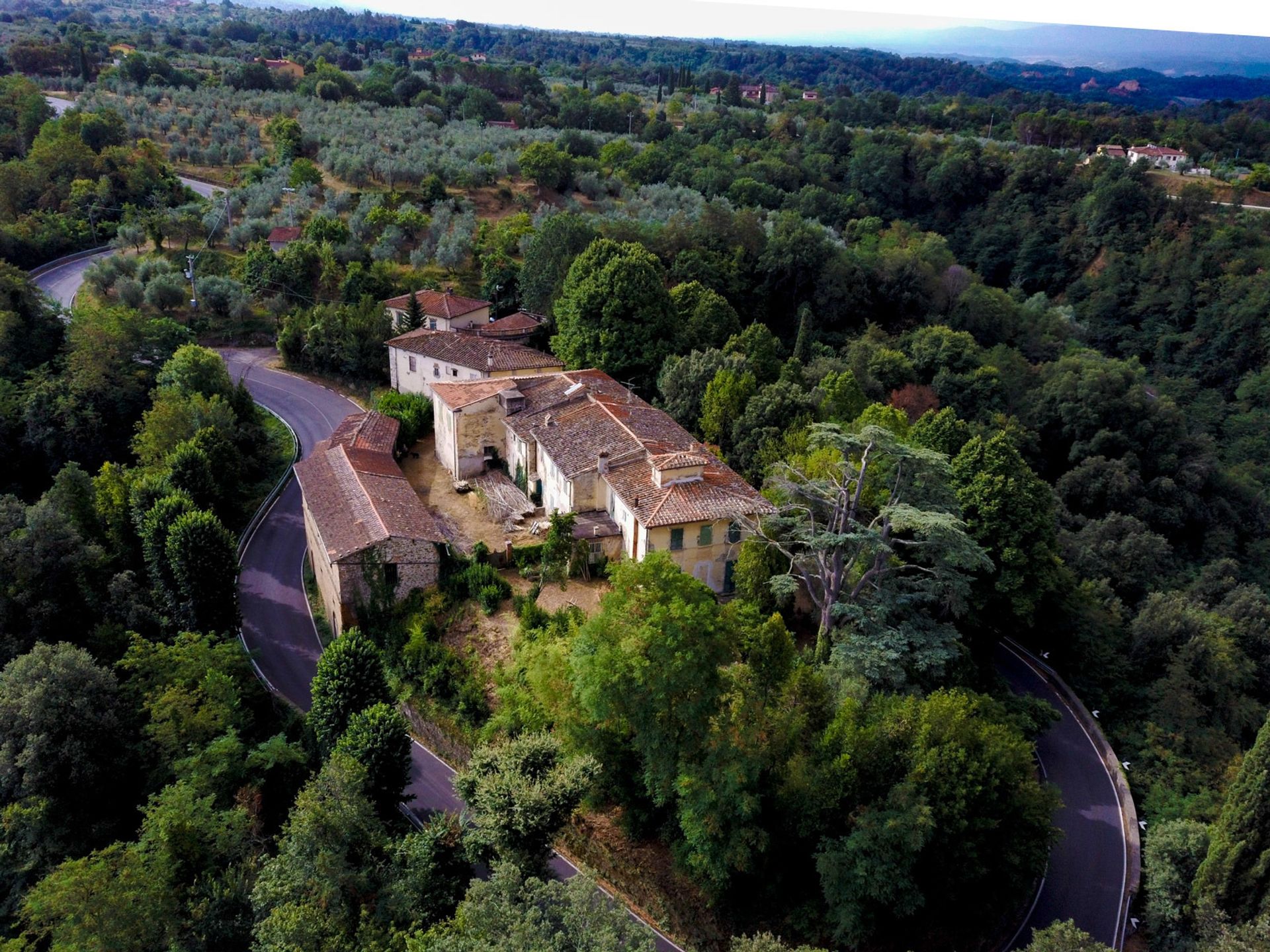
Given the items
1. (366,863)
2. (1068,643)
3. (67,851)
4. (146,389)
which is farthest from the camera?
(146,389)

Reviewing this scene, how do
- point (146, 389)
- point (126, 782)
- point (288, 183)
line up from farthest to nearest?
1. point (288, 183)
2. point (146, 389)
3. point (126, 782)

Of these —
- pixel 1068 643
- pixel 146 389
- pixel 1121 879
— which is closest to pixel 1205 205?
pixel 1068 643

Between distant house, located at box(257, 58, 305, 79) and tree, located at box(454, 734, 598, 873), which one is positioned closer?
tree, located at box(454, 734, 598, 873)

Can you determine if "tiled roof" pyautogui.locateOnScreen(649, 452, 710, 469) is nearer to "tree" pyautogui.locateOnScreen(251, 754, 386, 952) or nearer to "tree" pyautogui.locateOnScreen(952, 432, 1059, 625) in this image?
"tree" pyautogui.locateOnScreen(952, 432, 1059, 625)

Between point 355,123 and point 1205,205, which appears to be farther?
point 355,123

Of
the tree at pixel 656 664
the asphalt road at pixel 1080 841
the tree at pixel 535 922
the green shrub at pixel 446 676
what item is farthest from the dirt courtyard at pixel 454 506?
the asphalt road at pixel 1080 841

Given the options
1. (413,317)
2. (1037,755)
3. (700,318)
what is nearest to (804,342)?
(700,318)

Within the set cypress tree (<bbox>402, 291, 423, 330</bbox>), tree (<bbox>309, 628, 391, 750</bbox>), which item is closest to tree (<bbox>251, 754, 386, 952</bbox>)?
tree (<bbox>309, 628, 391, 750</bbox>)

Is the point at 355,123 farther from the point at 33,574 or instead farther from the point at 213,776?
the point at 213,776
